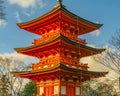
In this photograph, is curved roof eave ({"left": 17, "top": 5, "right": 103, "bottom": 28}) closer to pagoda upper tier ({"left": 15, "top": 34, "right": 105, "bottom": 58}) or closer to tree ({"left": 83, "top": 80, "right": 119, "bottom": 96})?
pagoda upper tier ({"left": 15, "top": 34, "right": 105, "bottom": 58})

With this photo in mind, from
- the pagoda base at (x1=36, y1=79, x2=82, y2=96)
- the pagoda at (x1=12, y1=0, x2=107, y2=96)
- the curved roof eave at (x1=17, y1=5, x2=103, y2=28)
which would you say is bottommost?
the pagoda base at (x1=36, y1=79, x2=82, y2=96)

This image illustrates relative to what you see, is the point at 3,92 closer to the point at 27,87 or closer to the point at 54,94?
the point at 27,87

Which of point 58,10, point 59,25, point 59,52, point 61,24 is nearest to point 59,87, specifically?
point 59,52

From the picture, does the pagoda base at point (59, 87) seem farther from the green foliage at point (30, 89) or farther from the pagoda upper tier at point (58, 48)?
the green foliage at point (30, 89)

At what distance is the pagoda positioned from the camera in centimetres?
2398

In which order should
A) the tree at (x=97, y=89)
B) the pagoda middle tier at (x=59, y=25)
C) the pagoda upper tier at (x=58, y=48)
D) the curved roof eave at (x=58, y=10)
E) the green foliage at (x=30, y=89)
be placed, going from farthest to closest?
the green foliage at (x=30, y=89) < the tree at (x=97, y=89) < the pagoda middle tier at (x=59, y=25) < the curved roof eave at (x=58, y=10) < the pagoda upper tier at (x=58, y=48)

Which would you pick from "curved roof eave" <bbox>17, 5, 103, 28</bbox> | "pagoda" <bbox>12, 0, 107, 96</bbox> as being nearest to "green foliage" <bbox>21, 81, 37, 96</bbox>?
"pagoda" <bbox>12, 0, 107, 96</bbox>

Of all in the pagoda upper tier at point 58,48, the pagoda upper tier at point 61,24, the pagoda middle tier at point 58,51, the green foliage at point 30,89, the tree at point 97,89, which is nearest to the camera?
the pagoda upper tier at point 58,48

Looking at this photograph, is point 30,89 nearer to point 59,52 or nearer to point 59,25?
point 59,52

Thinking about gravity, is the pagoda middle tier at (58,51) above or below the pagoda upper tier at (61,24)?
below

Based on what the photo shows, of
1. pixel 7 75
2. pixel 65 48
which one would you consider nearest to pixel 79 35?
pixel 65 48

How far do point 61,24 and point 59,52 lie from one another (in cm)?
336

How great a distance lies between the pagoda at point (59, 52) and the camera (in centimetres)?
2398

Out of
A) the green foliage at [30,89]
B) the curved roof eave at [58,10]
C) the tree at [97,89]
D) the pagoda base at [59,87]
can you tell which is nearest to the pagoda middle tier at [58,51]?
the pagoda base at [59,87]
